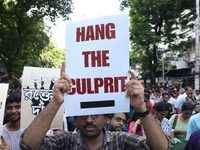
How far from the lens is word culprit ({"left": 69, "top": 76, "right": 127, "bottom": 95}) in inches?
76.4

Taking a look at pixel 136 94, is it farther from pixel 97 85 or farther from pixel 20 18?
pixel 20 18

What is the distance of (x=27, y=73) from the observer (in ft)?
10.5

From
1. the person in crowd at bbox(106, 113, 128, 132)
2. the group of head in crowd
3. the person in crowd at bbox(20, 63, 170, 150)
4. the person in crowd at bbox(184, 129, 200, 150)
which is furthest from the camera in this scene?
the person in crowd at bbox(106, 113, 128, 132)

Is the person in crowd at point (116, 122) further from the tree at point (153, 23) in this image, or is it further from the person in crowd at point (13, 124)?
the tree at point (153, 23)

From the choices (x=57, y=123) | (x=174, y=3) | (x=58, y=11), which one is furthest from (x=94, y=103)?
(x=174, y=3)

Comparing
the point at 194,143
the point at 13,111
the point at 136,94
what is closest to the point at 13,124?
the point at 13,111

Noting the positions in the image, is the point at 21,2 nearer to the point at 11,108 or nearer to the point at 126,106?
the point at 11,108

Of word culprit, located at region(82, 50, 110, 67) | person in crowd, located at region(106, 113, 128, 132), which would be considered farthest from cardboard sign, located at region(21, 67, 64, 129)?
word culprit, located at region(82, 50, 110, 67)

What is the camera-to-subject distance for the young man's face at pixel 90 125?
1875mm

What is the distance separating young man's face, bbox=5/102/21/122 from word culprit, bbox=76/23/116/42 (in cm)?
157

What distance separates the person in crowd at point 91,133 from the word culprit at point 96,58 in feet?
0.68

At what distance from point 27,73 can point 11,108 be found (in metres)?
0.47

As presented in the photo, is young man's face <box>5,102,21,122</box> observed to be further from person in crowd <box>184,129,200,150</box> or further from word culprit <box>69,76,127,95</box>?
person in crowd <box>184,129,200,150</box>

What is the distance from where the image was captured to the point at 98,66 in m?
1.98
